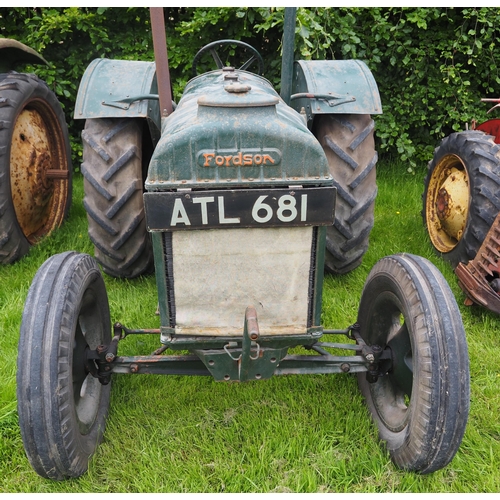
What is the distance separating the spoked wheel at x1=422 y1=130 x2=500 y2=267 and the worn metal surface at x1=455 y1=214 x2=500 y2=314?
0.48ft

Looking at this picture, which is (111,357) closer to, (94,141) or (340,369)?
(340,369)

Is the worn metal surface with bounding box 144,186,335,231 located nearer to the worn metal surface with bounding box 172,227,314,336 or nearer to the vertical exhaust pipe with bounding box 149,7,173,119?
the worn metal surface with bounding box 172,227,314,336

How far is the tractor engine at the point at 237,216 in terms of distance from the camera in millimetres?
1829

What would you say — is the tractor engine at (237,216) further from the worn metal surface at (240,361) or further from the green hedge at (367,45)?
the green hedge at (367,45)

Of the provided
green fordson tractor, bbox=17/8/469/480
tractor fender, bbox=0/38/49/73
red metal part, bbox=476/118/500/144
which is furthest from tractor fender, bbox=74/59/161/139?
red metal part, bbox=476/118/500/144

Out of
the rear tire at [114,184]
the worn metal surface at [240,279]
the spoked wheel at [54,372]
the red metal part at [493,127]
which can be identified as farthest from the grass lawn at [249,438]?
the red metal part at [493,127]

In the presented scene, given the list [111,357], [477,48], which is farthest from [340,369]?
[477,48]

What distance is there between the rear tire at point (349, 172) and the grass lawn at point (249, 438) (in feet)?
1.78

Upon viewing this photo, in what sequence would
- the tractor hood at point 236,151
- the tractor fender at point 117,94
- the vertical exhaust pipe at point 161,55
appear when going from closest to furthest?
1. the tractor hood at point 236,151
2. the vertical exhaust pipe at point 161,55
3. the tractor fender at point 117,94

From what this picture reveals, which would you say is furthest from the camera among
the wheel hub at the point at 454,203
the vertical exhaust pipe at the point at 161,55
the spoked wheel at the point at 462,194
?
the wheel hub at the point at 454,203

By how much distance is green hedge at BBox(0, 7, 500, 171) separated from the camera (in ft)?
16.9

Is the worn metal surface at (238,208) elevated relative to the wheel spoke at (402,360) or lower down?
elevated

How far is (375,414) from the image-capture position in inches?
97.7

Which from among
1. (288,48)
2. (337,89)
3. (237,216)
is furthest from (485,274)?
(237,216)
